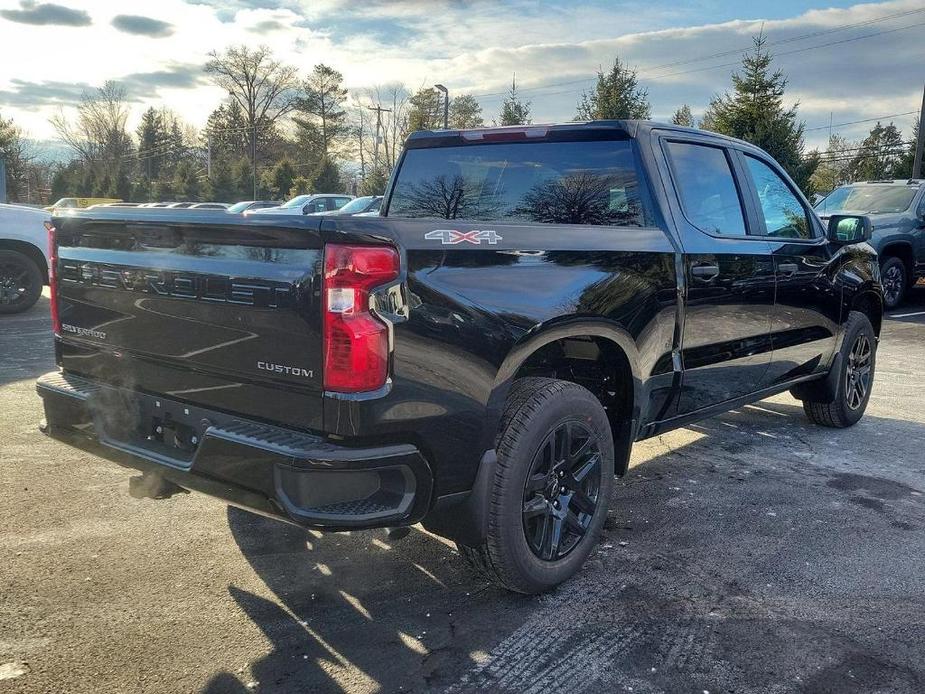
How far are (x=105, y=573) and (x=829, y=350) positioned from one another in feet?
14.7

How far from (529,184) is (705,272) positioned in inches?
37.5

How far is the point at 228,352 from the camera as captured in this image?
2648mm

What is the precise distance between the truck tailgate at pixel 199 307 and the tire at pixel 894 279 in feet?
39.5

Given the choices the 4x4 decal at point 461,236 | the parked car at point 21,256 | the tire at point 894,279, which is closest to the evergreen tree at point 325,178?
the parked car at point 21,256

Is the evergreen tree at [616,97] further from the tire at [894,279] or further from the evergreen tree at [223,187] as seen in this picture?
the evergreen tree at [223,187]

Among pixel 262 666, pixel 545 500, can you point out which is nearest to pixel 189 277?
pixel 262 666

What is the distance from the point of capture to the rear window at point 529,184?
372 centimetres

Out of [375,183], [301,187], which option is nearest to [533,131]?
[375,183]

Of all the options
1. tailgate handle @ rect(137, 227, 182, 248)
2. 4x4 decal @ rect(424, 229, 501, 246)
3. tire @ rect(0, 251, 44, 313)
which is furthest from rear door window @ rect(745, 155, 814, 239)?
tire @ rect(0, 251, 44, 313)

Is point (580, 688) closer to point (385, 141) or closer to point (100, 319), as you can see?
point (100, 319)

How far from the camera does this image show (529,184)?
393 centimetres

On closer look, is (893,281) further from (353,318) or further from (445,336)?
(353,318)

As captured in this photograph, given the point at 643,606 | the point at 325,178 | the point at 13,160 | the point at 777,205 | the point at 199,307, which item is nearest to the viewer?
the point at 199,307

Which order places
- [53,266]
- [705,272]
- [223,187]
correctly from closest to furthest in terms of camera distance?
[53,266] → [705,272] → [223,187]
